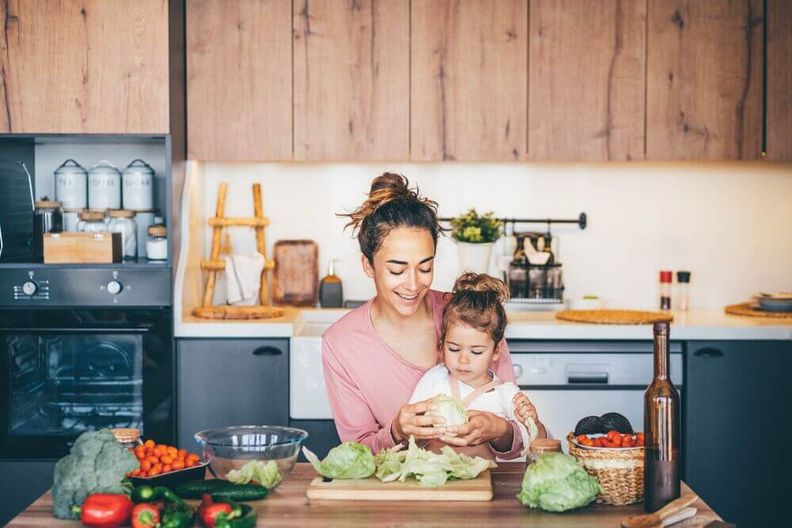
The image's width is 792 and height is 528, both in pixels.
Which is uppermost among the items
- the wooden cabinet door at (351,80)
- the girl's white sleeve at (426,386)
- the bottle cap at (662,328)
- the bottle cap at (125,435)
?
the wooden cabinet door at (351,80)

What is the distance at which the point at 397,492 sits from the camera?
85.1 inches

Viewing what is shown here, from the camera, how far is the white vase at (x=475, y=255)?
175 inches

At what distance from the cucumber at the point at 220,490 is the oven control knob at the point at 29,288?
211cm

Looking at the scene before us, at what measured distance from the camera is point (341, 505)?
7.01 feet

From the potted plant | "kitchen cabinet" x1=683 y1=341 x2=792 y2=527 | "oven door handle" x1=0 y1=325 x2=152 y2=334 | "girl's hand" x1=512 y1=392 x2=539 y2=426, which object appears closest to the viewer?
"girl's hand" x1=512 y1=392 x2=539 y2=426

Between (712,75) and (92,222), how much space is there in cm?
271

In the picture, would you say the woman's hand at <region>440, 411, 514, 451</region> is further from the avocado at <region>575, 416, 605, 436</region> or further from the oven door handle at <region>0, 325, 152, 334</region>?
the oven door handle at <region>0, 325, 152, 334</region>

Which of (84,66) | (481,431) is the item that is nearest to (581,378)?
(481,431)

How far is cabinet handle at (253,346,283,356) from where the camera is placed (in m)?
4.04

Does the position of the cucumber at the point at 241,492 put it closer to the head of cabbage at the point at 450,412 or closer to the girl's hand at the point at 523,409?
the head of cabbage at the point at 450,412

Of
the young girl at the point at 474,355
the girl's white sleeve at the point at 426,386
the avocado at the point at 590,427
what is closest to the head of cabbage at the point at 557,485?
Answer: the avocado at the point at 590,427

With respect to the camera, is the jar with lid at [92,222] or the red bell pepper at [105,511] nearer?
the red bell pepper at [105,511]

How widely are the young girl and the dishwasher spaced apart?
51.2 inches

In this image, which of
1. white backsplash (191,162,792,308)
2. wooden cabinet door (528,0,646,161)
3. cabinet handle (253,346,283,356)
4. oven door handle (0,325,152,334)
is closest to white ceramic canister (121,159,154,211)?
white backsplash (191,162,792,308)
